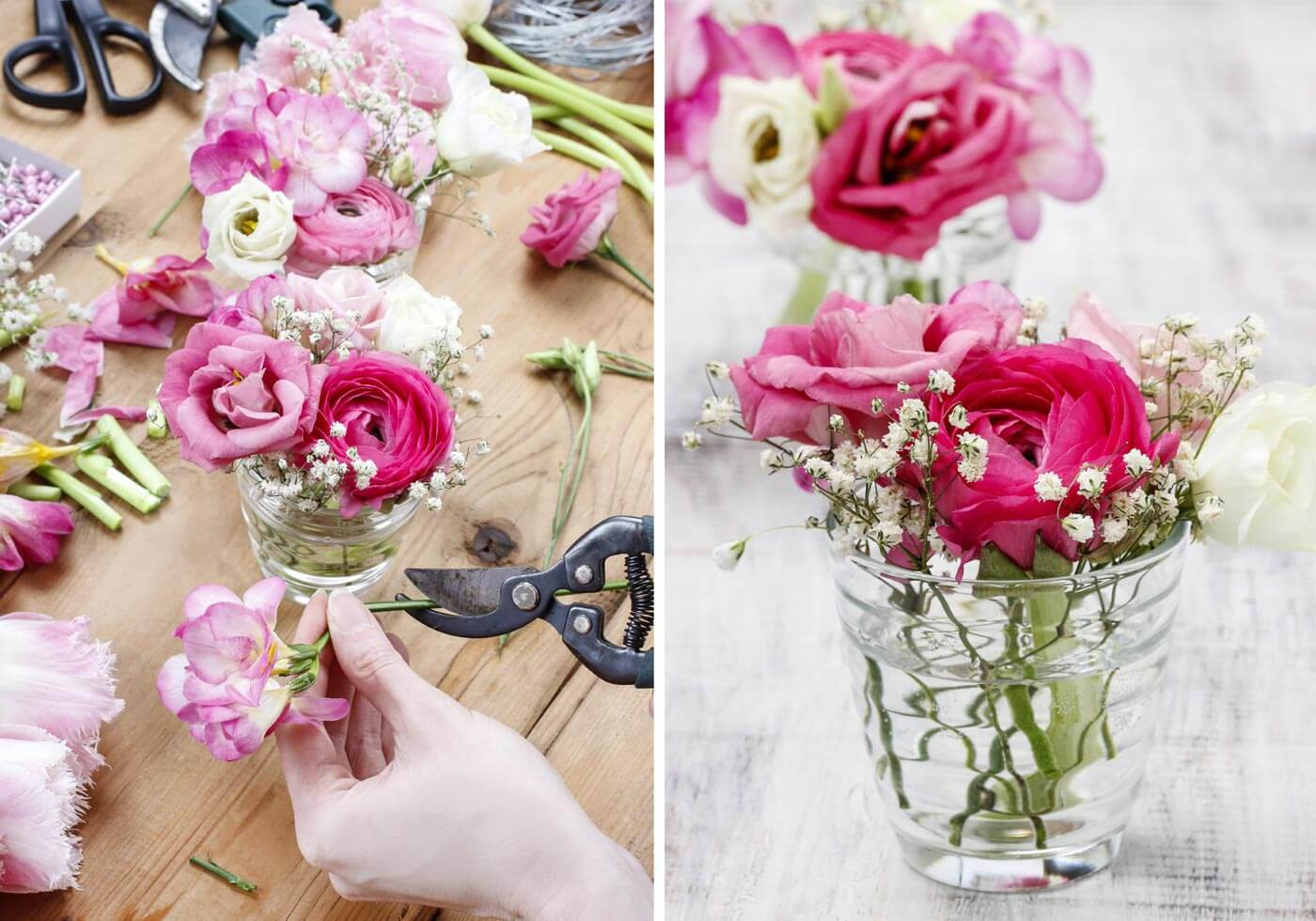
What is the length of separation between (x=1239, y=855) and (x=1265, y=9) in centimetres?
102

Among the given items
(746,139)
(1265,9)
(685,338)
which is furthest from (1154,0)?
(746,139)

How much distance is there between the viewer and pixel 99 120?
1083mm

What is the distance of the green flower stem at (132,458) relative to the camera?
85 centimetres

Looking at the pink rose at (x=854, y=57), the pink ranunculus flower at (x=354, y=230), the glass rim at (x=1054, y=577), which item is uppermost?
the pink rose at (x=854, y=57)

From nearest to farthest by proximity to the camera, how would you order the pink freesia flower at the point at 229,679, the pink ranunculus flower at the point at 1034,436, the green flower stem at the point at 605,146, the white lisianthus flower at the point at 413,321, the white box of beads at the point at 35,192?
the pink ranunculus flower at the point at 1034,436 → the pink freesia flower at the point at 229,679 → the white lisianthus flower at the point at 413,321 → the white box of beads at the point at 35,192 → the green flower stem at the point at 605,146

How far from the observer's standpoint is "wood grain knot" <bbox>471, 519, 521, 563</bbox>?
0.85 metres

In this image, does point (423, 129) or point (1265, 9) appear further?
point (1265, 9)

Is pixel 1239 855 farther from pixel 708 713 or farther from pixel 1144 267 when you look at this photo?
pixel 1144 267

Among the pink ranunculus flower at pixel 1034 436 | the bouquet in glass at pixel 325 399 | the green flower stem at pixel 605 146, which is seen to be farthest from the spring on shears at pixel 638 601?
the green flower stem at pixel 605 146

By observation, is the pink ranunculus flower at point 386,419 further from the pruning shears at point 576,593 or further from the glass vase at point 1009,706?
the glass vase at point 1009,706

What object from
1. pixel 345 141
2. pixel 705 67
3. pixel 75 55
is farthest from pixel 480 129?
pixel 75 55

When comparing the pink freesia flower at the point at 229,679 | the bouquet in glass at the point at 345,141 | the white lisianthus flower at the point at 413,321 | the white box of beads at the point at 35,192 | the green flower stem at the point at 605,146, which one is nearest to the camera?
the pink freesia flower at the point at 229,679

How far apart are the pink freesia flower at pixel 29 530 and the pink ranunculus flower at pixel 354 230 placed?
0.68ft

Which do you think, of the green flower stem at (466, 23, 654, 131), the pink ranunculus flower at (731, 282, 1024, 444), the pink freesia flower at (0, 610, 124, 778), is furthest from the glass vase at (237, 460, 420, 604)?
the green flower stem at (466, 23, 654, 131)
